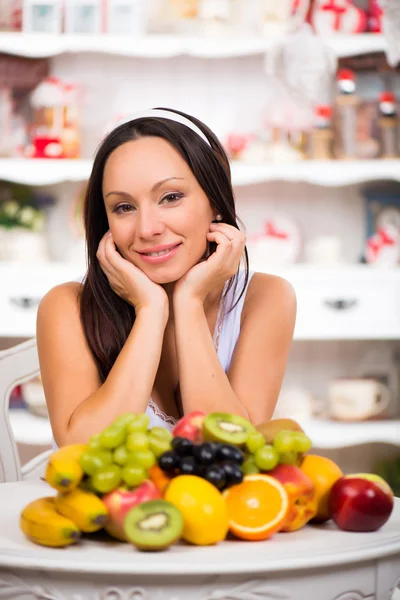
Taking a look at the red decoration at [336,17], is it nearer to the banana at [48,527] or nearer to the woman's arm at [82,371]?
the woman's arm at [82,371]

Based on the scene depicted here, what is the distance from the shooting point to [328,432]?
329cm

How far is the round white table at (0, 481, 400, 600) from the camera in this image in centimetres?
80

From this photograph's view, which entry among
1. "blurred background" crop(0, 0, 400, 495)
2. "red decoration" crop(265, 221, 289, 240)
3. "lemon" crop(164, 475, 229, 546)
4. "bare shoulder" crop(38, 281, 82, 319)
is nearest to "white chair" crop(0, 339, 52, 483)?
"bare shoulder" crop(38, 281, 82, 319)

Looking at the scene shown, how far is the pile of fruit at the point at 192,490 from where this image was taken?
2.82 ft

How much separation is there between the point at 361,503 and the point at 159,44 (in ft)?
8.85

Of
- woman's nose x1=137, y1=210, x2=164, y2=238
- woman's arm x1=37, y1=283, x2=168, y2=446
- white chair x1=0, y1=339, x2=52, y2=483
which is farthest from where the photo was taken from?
white chair x1=0, y1=339, x2=52, y2=483

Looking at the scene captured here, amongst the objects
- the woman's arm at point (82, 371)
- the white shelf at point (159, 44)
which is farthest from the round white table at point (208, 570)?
the white shelf at point (159, 44)

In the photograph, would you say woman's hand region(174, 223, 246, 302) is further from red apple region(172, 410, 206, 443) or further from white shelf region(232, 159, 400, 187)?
white shelf region(232, 159, 400, 187)

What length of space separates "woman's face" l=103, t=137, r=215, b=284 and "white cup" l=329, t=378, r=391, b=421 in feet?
6.32

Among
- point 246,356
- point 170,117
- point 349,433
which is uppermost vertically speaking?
point 170,117

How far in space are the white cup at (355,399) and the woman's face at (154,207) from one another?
1925 mm

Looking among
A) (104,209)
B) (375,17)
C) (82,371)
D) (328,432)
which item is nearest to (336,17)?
(375,17)

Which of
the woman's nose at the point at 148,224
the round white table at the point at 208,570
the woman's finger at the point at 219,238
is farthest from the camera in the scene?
the woman's finger at the point at 219,238

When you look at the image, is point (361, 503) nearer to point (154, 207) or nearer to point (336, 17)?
point (154, 207)
